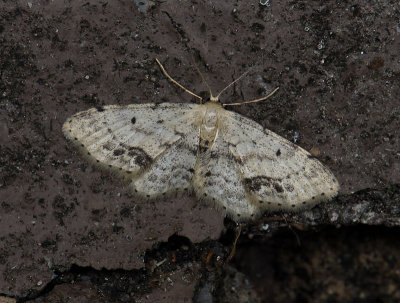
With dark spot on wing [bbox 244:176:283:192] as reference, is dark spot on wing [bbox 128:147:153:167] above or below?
below

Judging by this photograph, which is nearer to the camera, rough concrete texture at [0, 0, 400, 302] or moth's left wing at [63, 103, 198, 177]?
moth's left wing at [63, 103, 198, 177]

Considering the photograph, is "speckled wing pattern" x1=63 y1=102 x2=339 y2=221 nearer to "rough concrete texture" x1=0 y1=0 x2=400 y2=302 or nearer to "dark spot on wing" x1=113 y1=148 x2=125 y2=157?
"dark spot on wing" x1=113 y1=148 x2=125 y2=157

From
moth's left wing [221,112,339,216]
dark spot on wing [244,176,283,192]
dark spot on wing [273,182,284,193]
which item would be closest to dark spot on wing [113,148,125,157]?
moth's left wing [221,112,339,216]

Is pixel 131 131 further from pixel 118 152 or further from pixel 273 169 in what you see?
pixel 273 169

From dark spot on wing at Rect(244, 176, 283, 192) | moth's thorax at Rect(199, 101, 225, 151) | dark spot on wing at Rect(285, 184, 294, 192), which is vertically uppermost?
moth's thorax at Rect(199, 101, 225, 151)

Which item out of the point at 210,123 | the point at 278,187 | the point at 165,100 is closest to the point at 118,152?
the point at 165,100

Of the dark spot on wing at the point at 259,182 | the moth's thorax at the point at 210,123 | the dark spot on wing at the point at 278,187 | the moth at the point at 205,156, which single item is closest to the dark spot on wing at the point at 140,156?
the moth at the point at 205,156

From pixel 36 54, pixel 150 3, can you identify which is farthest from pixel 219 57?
pixel 36 54

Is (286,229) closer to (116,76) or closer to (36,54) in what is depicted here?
(116,76)
